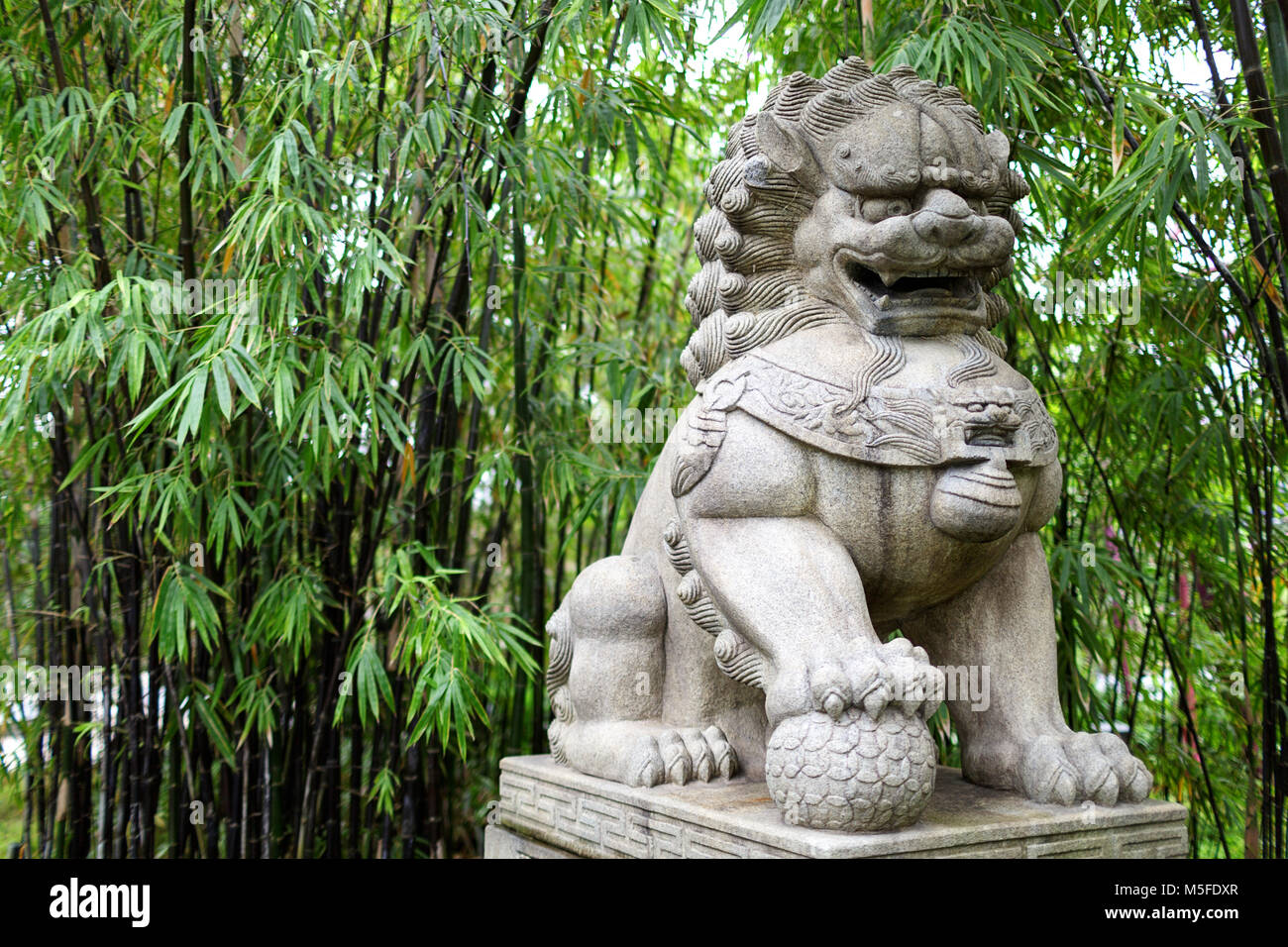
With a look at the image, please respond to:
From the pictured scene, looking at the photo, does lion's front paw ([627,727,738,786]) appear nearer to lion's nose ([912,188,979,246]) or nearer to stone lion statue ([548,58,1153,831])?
stone lion statue ([548,58,1153,831])

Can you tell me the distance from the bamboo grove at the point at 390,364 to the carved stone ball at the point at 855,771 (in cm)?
110

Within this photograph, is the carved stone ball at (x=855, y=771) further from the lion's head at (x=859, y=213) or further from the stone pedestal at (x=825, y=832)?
the lion's head at (x=859, y=213)

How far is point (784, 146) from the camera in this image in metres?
2.29

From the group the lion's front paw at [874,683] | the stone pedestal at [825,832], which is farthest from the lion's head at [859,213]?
the stone pedestal at [825,832]

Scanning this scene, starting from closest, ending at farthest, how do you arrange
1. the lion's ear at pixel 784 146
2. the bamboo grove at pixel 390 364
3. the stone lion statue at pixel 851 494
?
the stone lion statue at pixel 851 494 < the lion's ear at pixel 784 146 < the bamboo grove at pixel 390 364

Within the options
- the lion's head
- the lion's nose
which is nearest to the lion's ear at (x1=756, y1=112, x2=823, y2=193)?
the lion's head

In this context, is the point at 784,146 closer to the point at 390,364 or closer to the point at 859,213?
the point at 859,213

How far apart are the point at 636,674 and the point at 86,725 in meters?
1.76

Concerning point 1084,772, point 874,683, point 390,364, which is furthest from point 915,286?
point 390,364

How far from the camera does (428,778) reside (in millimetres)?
3613

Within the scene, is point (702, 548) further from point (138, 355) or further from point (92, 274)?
point (92, 274)

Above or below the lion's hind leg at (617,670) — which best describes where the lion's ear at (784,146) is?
above

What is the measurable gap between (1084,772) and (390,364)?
231 centimetres

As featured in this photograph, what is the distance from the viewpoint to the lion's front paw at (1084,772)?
2.11m
